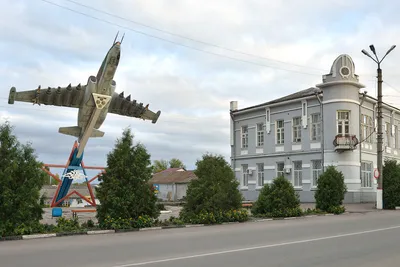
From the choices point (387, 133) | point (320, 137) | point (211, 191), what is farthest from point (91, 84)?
point (387, 133)

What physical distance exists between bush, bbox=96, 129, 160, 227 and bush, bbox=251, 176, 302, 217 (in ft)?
24.6

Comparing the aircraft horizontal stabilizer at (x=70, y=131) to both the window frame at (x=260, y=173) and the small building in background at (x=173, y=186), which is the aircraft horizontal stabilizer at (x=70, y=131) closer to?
the window frame at (x=260, y=173)

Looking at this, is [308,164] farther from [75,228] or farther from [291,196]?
[75,228]

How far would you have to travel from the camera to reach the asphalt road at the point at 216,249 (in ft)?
31.1

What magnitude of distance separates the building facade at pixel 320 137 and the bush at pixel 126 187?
2391 centimetres

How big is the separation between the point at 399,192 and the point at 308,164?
10.6m

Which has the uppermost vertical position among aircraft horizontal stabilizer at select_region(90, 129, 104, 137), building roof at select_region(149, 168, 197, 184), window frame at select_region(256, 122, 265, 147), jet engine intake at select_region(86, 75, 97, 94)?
jet engine intake at select_region(86, 75, 97, 94)

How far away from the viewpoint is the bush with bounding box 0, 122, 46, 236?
1516 centimetres

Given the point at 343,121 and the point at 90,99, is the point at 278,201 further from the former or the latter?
the point at 343,121

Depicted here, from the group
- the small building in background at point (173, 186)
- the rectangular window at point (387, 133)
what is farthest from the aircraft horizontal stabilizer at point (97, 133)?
the small building in background at point (173, 186)

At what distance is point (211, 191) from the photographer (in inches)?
825

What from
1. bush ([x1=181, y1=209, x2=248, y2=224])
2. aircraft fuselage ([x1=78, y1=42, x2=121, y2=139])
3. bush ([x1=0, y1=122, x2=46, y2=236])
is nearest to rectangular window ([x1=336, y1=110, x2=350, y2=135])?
aircraft fuselage ([x1=78, y1=42, x2=121, y2=139])

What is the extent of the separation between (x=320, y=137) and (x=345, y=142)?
8.93ft

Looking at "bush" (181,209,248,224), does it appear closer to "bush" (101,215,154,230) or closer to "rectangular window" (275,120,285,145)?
"bush" (101,215,154,230)
